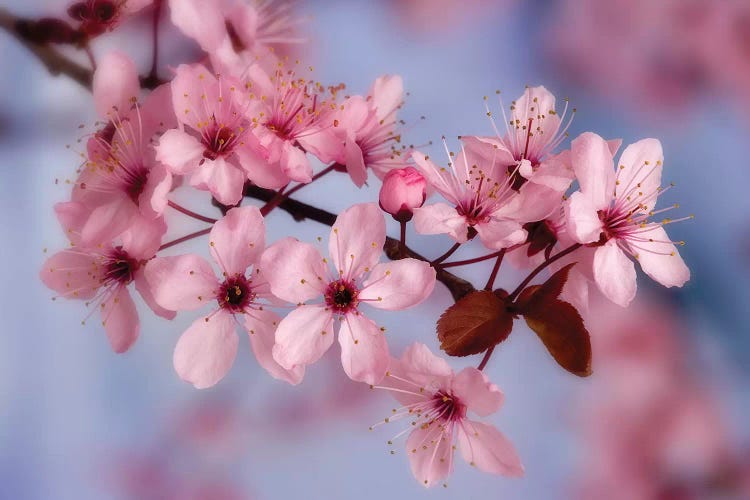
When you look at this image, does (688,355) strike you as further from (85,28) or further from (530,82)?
(85,28)

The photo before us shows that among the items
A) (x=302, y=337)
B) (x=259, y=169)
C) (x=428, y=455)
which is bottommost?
(x=428, y=455)

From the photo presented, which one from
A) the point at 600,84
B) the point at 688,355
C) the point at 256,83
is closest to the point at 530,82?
the point at 600,84

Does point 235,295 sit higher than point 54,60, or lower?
lower

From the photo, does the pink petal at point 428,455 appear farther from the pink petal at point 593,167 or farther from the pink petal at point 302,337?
the pink petal at point 593,167

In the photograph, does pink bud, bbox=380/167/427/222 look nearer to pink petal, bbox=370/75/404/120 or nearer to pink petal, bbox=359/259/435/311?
pink petal, bbox=359/259/435/311

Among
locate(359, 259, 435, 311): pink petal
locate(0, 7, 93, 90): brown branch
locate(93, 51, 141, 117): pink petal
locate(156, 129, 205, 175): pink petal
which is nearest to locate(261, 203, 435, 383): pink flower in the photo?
locate(359, 259, 435, 311): pink petal

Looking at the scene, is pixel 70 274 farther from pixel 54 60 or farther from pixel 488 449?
pixel 488 449

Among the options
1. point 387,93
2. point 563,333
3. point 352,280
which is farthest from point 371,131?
point 563,333
